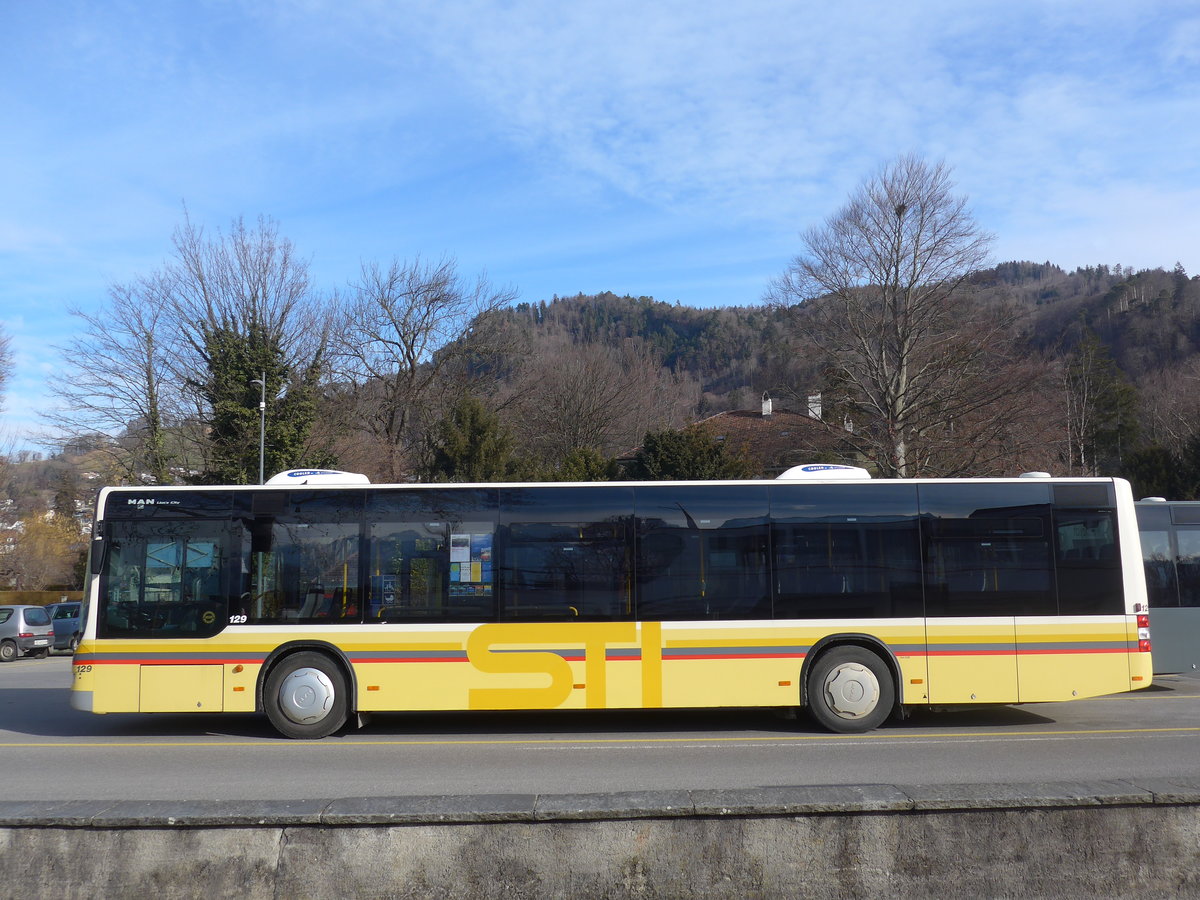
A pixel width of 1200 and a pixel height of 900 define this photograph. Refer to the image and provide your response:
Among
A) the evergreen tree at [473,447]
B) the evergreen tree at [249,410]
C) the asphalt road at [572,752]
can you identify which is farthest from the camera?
the evergreen tree at [473,447]

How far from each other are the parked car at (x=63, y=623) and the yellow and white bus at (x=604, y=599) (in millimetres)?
21616

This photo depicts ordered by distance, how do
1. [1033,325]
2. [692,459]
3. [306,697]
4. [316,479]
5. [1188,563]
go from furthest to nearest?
1. [1033,325]
2. [692,459]
3. [1188,563]
4. [316,479]
5. [306,697]

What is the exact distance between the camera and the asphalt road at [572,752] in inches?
347

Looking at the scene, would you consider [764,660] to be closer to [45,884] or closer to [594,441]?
[45,884]

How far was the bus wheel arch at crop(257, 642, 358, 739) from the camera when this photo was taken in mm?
11219

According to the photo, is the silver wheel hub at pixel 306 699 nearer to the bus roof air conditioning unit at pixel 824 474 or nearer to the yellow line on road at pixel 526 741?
the yellow line on road at pixel 526 741

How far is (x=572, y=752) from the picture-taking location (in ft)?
34.1

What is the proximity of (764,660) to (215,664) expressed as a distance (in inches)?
244

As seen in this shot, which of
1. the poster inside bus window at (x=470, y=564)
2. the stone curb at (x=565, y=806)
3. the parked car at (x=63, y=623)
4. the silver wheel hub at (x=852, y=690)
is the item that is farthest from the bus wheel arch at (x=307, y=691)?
the parked car at (x=63, y=623)

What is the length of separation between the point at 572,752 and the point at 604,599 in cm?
178

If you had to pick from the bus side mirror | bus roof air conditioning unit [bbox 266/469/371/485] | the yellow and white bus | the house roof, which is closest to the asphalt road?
the yellow and white bus

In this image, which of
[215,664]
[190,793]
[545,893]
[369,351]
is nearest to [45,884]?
[545,893]

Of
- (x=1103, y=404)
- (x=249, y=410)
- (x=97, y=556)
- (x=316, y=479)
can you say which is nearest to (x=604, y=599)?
(x=316, y=479)

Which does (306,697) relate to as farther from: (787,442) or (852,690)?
(787,442)
